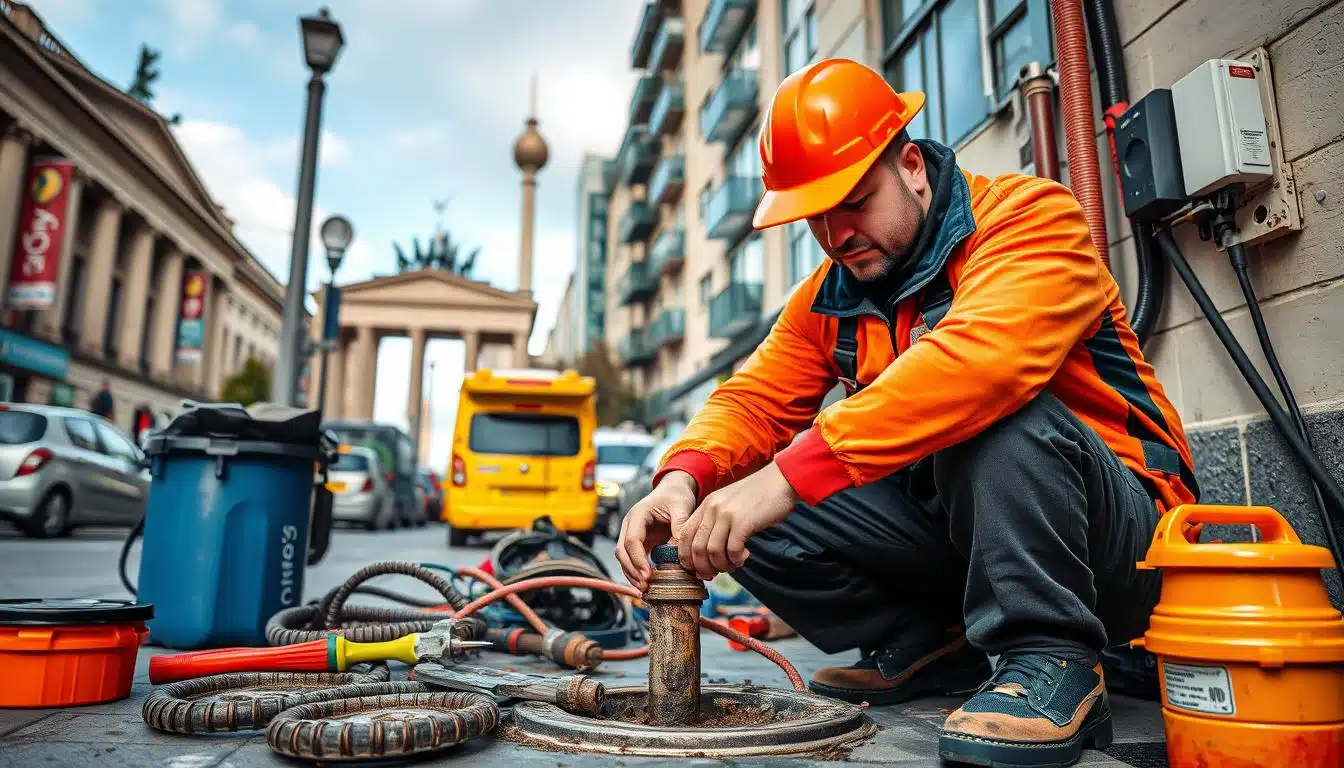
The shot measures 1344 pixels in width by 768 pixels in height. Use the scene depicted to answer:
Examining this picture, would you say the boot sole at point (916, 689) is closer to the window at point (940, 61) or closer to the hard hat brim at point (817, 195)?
the hard hat brim at point (817, 195)

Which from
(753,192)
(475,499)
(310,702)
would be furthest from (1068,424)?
(753,192)

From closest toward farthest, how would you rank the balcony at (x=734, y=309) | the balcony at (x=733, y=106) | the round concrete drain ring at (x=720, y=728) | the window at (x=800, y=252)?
1. the round concrete drain ring at (x=720, y=728)
2. the window at (x=800, y=252)
3. the balcony at (x=734, y=309)
4. the balcony at (x=733, y=106)

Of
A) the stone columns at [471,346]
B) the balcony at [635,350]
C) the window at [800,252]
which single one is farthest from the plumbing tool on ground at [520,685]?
the stone columns at [471,346]

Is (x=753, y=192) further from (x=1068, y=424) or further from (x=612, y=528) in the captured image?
(x=1068, y=424)

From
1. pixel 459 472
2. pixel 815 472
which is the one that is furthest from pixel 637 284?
pixel 815 472

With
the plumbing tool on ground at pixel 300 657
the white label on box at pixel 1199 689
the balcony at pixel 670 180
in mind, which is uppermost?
the balcony at pixel 670 180

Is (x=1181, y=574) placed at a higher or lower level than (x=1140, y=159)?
lower

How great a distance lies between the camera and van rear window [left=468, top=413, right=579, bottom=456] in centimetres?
1212

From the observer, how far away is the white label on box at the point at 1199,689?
1.62 meters

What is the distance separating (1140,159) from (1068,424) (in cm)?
189

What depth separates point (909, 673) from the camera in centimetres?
264

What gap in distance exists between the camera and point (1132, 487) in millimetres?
2070

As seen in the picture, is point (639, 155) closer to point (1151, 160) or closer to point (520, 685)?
point (1151, 160)

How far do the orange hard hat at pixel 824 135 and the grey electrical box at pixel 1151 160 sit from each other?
1.44m
